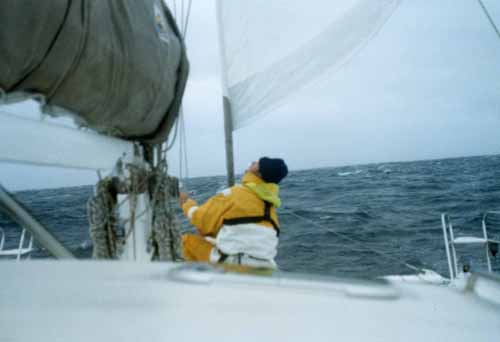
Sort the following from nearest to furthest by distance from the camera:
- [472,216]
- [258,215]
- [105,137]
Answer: [105,137], [258,215], [472,216]

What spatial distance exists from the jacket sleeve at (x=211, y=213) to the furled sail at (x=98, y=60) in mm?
543

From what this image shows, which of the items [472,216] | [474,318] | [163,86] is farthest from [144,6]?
[472,216]

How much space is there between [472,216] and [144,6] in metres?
8.65

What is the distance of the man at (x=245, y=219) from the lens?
5.88 feet

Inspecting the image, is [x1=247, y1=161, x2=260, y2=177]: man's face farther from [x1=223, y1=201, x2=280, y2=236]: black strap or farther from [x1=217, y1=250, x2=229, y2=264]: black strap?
[x1=217, y1=250, x2=229, y2=264]: black strap

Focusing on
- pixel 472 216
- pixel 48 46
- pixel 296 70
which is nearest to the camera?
pixel 48 46

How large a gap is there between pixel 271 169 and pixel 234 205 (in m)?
0.29

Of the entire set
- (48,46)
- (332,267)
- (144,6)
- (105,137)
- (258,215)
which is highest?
(144,6)

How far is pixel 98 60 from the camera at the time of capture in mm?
997

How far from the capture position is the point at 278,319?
20.9 inches

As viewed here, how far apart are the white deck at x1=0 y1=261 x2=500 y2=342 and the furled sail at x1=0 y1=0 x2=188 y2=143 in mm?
478

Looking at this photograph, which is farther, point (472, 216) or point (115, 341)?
point (472, 216)

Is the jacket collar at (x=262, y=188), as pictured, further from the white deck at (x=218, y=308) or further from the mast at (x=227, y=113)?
the white deck at (x=218, y=308)

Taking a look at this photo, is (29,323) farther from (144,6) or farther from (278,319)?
(144,6)
